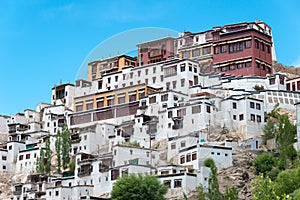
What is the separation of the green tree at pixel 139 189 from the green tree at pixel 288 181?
694 centimetres

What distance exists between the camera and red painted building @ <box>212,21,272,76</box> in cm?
5222

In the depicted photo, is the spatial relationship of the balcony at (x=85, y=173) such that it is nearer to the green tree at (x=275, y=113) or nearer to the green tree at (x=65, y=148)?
the green tree at (x=65, y=148)

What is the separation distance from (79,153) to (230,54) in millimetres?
14270

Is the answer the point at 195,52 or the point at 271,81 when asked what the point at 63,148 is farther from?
the point at 271,81

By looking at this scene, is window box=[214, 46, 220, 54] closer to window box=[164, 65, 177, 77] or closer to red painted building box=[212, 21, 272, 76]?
red painted building box=[212, 21, 272, 76]

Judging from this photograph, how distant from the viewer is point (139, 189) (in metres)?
38.0

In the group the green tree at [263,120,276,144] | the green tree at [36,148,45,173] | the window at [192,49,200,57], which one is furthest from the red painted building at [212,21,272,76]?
the green tree at [36,148,45,173]

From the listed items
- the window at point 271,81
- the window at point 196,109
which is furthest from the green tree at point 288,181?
the window at point 271,81

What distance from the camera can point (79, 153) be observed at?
152ft

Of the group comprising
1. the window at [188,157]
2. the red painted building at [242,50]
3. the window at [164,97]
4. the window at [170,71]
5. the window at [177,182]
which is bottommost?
the window at [177,182]

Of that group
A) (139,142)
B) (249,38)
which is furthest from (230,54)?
(139,142)

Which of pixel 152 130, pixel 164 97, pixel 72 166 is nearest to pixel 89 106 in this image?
pixel 72 166

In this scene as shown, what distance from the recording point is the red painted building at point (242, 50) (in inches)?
2056

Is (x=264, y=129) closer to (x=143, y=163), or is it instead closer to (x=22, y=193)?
(x=143, y=163)
